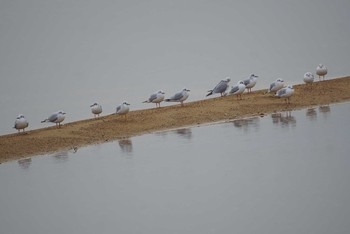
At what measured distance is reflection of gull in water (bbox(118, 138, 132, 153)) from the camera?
1754 centimetres

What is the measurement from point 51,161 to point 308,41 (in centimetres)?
3746

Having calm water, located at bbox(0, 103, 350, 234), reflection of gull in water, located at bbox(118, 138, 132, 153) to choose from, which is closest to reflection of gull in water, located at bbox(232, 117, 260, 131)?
calm water, located at bbox(0, 103, 350, 234)

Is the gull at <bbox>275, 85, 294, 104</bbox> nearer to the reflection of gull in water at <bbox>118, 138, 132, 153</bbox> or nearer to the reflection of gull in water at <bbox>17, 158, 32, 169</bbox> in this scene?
the reflection of gull in water at <bbox>118, 138, 132, 153</bbox>

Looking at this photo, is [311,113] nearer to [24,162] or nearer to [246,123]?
[246,123]

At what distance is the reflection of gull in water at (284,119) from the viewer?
18.2m

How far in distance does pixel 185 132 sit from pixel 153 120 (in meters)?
2.08

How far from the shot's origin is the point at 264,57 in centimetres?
4369

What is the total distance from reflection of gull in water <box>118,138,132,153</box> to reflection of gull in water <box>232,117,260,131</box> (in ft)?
10.2

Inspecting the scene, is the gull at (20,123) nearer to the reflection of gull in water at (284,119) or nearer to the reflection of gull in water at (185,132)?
the reflection of gull in water at (185,132)

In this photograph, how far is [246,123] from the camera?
1909 centimetres

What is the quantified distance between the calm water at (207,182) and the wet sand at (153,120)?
3.35 feet

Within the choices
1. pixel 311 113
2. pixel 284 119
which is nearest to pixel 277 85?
pixel 311 113

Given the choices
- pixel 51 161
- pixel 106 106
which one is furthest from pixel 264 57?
pixel 51 161

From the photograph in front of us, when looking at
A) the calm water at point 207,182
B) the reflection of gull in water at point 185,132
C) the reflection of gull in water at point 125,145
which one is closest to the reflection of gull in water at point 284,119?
the calm water at point 207,182
